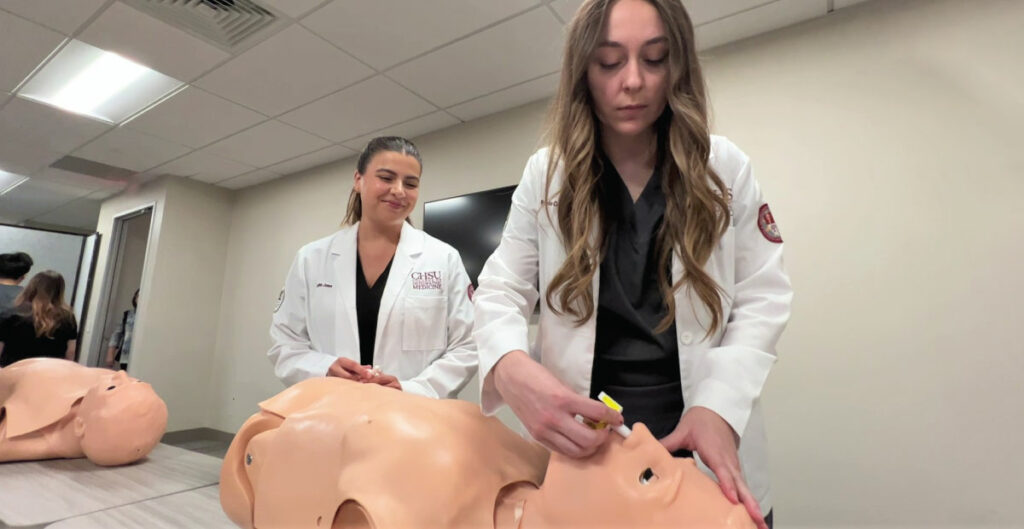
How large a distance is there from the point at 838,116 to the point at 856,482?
4.77 feet

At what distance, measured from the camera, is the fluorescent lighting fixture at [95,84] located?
2.79 metres

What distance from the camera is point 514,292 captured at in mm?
788

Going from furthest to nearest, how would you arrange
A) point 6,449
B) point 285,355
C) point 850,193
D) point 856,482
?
point 850,193 < point 856,482 < point 285,355 < point 6,449

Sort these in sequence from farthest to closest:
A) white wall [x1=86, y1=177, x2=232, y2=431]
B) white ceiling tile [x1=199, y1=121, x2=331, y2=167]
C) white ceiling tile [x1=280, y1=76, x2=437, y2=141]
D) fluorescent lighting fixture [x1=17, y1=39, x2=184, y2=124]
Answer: white wall [x1=86, y1=177, x2=232, y2=431]
white ceiling tile [x1=199, y1=121, x2=331, y2=167]
white ceiling tile [x1=280, y1=76, x2=437, y2=141]
fluorescent lighting fixture [x1=17, y1=39, x2=184, y2=124]

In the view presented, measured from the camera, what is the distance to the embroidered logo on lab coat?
4.83ft

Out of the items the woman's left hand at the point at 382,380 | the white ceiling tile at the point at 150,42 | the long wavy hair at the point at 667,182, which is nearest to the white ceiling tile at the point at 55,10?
the white ceiling tile at the point at 150,42

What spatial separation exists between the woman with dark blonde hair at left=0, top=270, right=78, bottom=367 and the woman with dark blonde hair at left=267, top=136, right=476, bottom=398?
165cm

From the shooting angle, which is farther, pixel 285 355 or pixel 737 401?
pixel 285 355

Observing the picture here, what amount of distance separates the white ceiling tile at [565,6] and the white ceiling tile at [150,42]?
175 cm

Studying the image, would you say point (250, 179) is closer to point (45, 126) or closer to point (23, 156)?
point (45, 126)

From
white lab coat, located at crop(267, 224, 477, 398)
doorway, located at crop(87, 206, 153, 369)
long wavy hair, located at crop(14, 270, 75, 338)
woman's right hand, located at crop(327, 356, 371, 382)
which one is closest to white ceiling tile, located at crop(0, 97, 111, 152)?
doorway, located at crop(87, 206, 153, 369)

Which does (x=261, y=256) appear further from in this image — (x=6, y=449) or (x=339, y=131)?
(x=6, y=449)

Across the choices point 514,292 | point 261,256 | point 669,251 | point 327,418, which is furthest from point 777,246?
point 261,256

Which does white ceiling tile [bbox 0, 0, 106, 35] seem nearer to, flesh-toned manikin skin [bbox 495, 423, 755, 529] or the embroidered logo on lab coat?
the embroidered logo on lab coat
